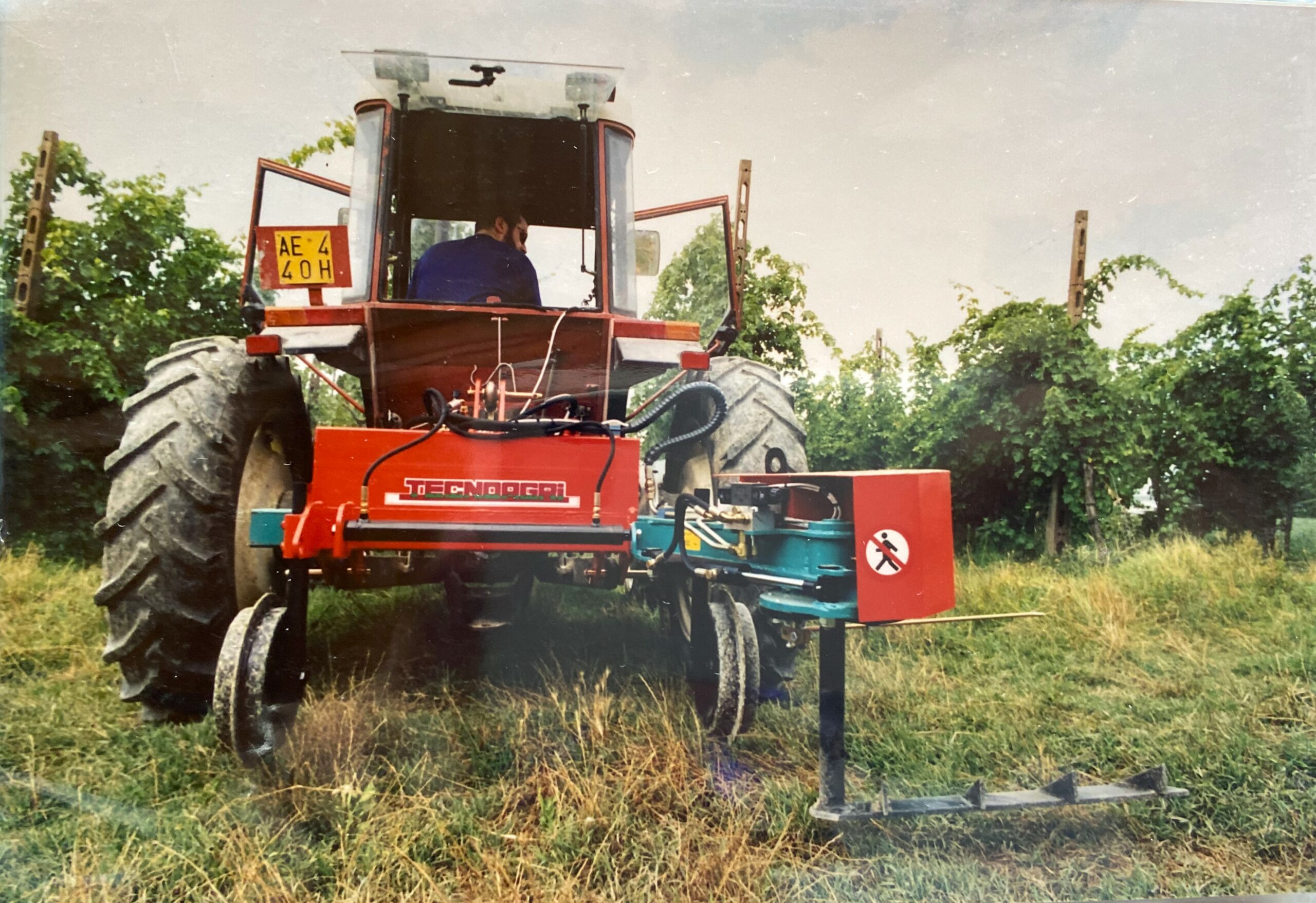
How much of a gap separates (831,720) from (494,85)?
67.0 inches

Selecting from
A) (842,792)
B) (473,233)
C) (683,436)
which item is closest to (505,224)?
(473,233)

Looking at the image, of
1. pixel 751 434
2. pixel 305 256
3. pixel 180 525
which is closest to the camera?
pixel 180 525

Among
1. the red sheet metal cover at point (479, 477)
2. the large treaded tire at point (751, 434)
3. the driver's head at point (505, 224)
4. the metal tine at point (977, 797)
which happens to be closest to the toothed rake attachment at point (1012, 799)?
the metal tine at point (977, 797)

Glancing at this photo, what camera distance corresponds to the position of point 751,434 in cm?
230

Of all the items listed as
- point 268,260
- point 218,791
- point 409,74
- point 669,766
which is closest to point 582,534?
point 669,766

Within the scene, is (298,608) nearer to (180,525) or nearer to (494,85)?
(180,525)

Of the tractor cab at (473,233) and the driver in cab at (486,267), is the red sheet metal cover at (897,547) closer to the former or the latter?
the tractor cab at (473,233)

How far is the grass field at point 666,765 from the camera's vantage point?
1.55 meters

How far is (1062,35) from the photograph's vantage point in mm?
2076

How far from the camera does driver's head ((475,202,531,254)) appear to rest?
222 centimetres

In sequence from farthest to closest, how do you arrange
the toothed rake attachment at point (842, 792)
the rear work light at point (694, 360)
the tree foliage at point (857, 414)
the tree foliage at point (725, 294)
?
the tree foliage at point (857, 414) → the tree foliage at point (725, 294) → the rear work light at point (694, 360) → the toothed rake attachment at point (842, 792)

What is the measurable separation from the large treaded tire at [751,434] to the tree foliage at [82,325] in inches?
54.2

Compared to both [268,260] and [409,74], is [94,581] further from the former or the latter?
[409,74]

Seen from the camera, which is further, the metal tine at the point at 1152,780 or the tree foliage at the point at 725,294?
the tree foliage at the point at 725,294
